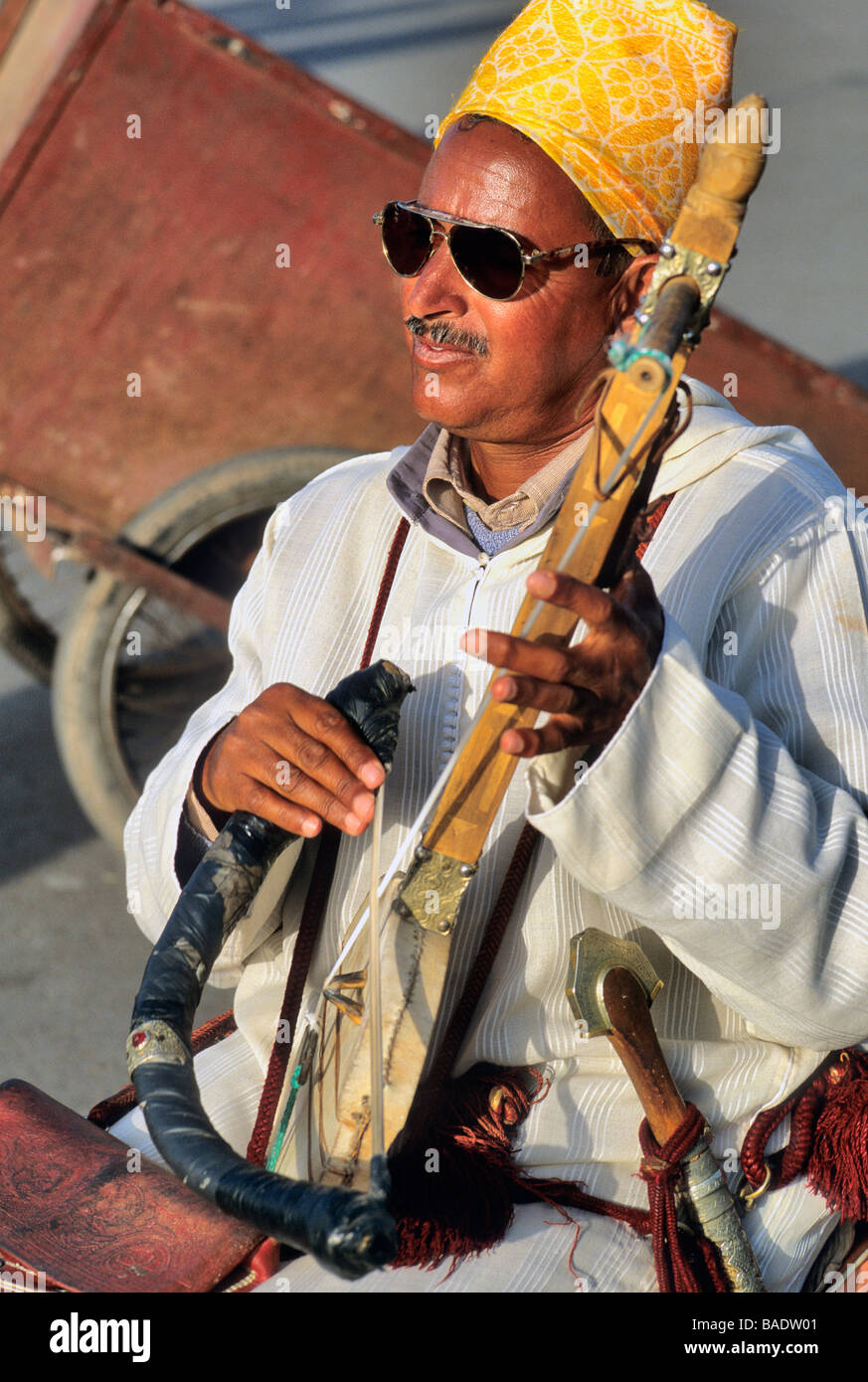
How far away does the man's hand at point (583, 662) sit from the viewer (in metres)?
1.12

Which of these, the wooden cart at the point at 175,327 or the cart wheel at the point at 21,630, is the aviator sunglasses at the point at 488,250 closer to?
the wooden cart at the point at 175,327

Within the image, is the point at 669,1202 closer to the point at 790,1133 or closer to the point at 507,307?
the point at 790,1133

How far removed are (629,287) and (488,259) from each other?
17 cm

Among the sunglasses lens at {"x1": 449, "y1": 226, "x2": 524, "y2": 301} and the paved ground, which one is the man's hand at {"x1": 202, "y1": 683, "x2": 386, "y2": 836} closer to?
the sunglasses lens at {"x1": 449, "y1": 226, "x2": 524, "y2": 301}

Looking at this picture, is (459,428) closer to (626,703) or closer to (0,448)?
(626,703)

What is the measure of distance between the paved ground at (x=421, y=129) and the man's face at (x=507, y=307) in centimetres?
197

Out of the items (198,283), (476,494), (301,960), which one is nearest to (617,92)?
(476,494)

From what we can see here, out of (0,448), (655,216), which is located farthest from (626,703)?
(0,448)

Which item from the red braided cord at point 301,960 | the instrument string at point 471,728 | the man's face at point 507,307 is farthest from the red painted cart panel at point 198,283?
the instrument string at point 471,728

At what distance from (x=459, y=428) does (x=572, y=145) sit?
1.02ft

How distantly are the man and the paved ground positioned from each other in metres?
1.58

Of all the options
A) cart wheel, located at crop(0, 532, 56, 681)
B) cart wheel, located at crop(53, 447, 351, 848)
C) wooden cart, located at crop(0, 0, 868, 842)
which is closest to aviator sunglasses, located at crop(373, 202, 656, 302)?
wooden cart, located at crop(0, 0, 868, 842)

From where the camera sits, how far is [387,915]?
4.58 feet

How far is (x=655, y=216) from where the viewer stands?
5.23ft
